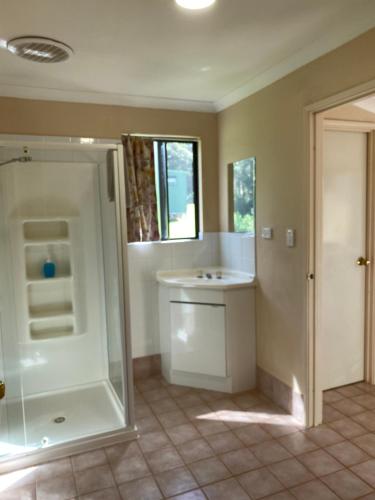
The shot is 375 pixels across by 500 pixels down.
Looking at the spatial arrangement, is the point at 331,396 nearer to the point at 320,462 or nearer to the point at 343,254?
the point at 320,462

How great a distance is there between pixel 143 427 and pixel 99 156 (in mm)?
1956

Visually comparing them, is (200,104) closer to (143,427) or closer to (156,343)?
(156,343)

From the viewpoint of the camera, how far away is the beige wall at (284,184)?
238 centimetres

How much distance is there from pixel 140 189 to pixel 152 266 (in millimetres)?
701

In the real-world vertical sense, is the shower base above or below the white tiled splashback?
below

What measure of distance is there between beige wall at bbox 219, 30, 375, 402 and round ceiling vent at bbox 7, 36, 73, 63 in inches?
57.4

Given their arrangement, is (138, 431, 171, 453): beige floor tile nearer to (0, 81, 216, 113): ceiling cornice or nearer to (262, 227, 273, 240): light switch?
(262, 227, 273, 240): light switch

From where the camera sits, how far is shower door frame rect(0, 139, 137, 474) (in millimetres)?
2348

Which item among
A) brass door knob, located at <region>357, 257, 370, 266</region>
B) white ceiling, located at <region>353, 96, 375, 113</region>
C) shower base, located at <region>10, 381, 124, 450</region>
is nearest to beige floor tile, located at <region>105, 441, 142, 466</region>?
shower base, located at <region>10, 381, 124, 450</region>

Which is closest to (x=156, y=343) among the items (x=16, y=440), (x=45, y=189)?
(x=16, y=440)

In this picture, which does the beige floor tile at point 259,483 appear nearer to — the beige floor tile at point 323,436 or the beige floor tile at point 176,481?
the beige floor tile at point 176,481

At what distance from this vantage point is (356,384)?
3336 millimetres

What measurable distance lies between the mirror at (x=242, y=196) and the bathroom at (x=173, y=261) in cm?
2

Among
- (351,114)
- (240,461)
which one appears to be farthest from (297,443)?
(351,114)
